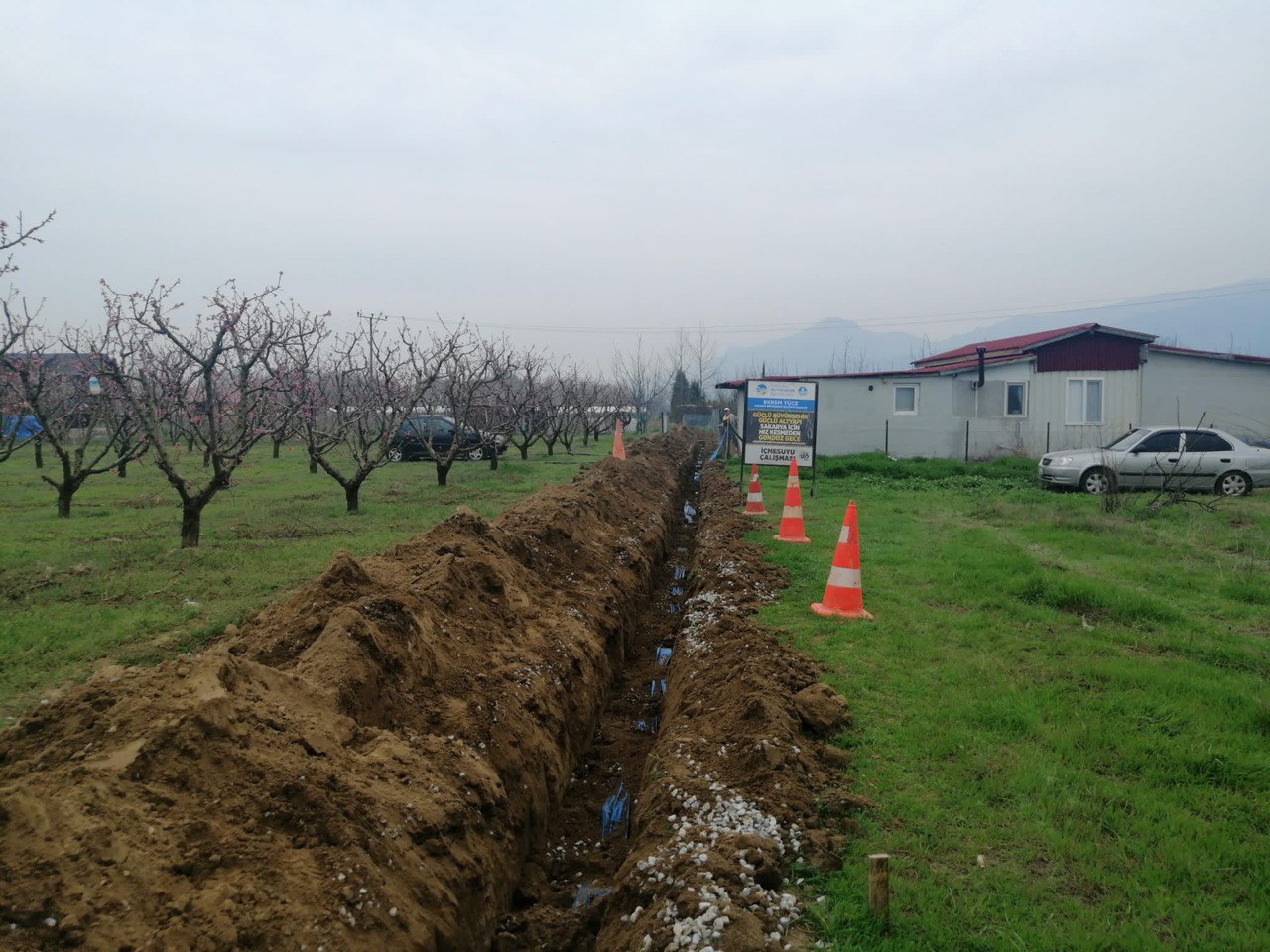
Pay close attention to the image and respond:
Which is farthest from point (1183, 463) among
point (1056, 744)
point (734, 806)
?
point (734, 806)

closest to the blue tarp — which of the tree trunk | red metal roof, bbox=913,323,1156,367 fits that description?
the tree trunk

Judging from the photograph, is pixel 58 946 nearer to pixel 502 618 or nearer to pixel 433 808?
pixel 433 808

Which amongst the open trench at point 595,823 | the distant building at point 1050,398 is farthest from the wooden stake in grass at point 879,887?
the distant building at point 1050,398

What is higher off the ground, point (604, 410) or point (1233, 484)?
point (604, 410)

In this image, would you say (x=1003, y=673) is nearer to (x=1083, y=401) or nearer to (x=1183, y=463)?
(x=1183, y=463)

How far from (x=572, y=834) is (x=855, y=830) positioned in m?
1.80

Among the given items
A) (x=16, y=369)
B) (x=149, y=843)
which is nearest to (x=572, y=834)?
(x=149, y=843)

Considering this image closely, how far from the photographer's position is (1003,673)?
5277 mm

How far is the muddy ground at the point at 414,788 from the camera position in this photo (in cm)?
245

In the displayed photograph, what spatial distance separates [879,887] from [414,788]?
1934mm

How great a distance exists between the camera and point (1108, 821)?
349cm

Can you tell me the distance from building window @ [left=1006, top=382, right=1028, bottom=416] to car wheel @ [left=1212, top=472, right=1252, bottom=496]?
23.1 ft

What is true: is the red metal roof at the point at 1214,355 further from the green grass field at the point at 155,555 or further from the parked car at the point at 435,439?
the parked car at the point at 435,439

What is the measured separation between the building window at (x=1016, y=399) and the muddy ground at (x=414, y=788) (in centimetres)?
1910
